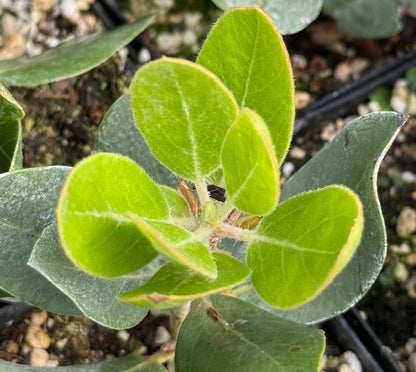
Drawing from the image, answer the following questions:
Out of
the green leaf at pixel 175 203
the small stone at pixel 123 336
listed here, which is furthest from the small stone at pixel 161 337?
the green leaf at pixel 175 203

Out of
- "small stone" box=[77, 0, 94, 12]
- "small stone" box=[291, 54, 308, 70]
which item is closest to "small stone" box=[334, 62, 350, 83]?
"small stone" box=[291, 54, 308, 70]

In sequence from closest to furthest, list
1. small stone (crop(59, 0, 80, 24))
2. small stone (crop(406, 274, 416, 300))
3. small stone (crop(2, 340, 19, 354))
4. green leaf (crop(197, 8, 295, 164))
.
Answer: green leaf (crop(197, 8, 295, 164)), small stone (crop(2, 340, 19, 354)), small stone (crop(406, 274, 416, 300)), small stone (crop(59, 0, 80, 24))

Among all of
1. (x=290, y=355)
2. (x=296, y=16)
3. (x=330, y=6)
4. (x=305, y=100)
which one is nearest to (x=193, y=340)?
(x=290, y=355)

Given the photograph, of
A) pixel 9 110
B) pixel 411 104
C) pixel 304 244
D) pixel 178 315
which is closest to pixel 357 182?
pixel 304 244

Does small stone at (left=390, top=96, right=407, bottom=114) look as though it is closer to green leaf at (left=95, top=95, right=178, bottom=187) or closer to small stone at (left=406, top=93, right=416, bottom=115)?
small stone at (left=406, top=93, right=416, bottom=115)

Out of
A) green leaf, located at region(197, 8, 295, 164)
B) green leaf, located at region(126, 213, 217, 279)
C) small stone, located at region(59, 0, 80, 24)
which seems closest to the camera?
green leaf, located at region(126, 213, 217, 279)

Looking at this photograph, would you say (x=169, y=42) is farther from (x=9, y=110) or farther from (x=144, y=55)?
(x=9, y=110)

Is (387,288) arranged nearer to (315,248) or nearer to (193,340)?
(193,340)
